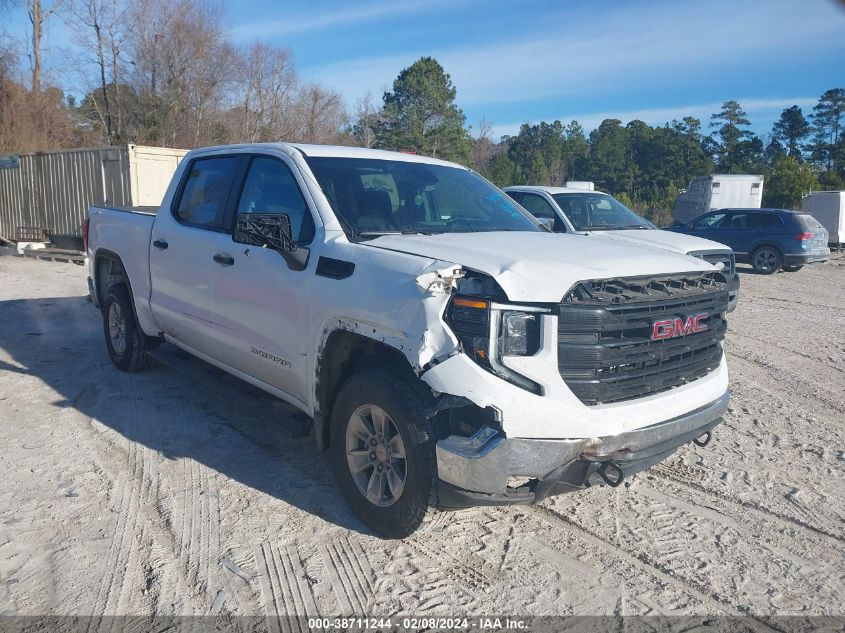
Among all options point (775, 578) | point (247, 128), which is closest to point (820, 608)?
point (775, 578)

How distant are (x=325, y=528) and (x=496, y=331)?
5.12ft

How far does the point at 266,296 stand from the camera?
13.6ft

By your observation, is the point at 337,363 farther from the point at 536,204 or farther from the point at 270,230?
the point at 536,204

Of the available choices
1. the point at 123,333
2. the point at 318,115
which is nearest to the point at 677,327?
the point at 123,333

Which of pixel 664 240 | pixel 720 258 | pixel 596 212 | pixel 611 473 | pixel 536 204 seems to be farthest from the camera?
pixel 596 212

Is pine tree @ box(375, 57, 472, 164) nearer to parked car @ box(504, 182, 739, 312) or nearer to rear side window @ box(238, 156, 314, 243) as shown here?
parked car @ box(504, 182, 739, 312)

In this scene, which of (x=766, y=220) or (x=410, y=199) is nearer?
(x=410, y=199)

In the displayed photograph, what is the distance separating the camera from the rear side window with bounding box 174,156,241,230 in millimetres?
4871

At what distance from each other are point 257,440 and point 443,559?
206 centimetres

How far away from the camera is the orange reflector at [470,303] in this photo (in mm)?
3016

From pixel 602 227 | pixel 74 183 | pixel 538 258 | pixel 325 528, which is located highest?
pixel 74 183

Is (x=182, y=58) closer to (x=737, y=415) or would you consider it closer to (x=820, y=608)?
(x=737, y=415)

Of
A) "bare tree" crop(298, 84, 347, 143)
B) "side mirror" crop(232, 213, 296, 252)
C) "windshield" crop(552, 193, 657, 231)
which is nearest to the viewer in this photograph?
"side mirror" crop(232, 213, 296, 252)

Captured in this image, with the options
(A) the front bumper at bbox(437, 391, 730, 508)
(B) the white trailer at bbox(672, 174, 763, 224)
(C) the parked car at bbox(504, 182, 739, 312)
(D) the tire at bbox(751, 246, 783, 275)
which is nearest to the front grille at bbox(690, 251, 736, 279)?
(C) the parked car at bbox(504, 182, 739, 312)
